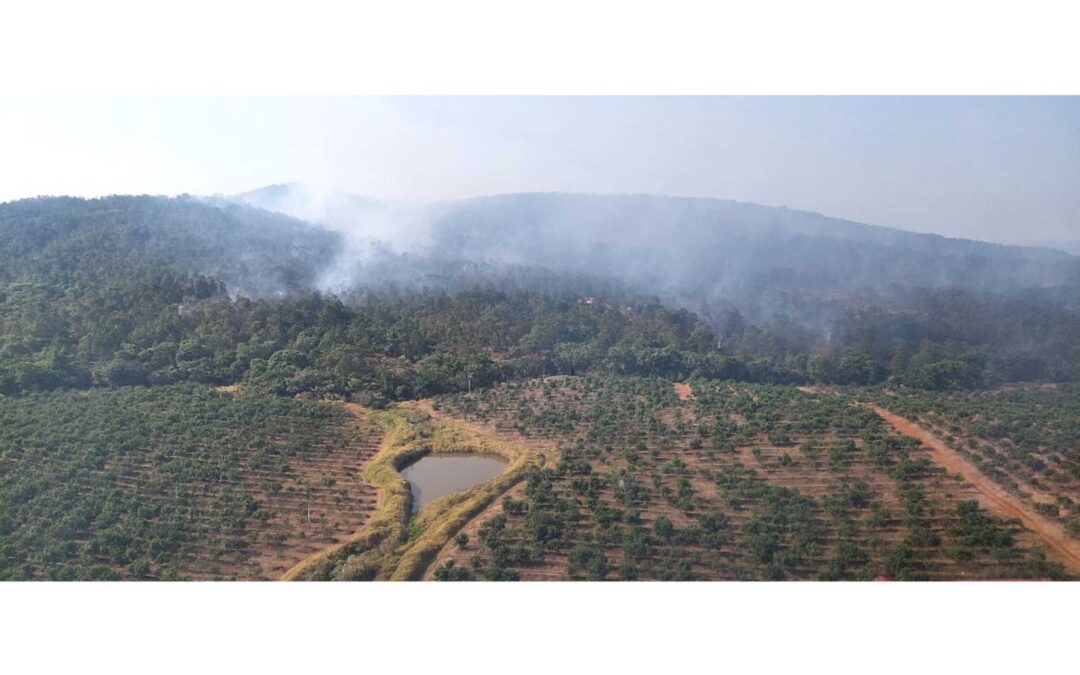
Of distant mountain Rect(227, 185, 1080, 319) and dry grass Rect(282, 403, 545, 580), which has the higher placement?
distant mountain Rect(227, 185, 1080, 319)

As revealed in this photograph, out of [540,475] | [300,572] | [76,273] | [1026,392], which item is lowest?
[300,572]

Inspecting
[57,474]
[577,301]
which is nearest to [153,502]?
[57,474]

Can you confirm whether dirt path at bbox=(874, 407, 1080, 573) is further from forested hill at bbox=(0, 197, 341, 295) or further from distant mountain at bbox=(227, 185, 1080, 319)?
forested hill at bbox=(0, 197, 341, 295)

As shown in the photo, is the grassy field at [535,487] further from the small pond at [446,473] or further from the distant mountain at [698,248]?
the distant mountain at [698,248]

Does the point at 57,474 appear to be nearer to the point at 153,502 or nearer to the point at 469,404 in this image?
the point at 153,502

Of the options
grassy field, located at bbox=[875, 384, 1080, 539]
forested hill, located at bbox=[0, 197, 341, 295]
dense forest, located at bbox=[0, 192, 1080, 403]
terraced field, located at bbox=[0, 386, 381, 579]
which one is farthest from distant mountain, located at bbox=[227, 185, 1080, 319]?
terraced field, located at bbox=[0, 386, 381, 579]

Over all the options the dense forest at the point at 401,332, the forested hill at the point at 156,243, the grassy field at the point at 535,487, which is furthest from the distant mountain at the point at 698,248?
the grassy field at the point at 535,487

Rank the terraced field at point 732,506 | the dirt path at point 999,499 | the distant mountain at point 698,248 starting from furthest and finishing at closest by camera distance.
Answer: the distant mountain at point 698,248 < the dirt path at point 999,499 < the terraced field at point 732,506
